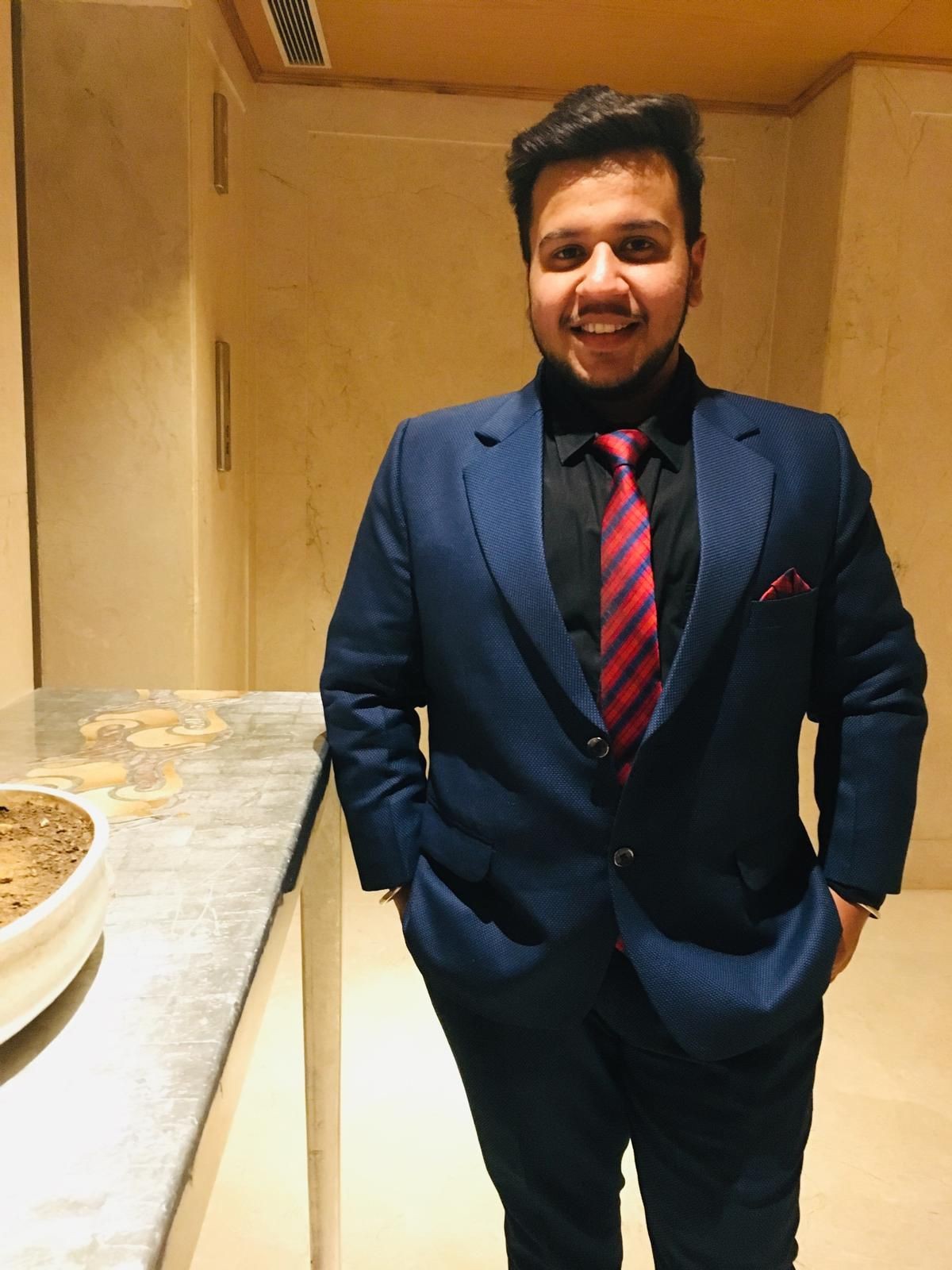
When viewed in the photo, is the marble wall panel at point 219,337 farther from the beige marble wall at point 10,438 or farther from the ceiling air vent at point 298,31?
the beige marble wall at point 10,438

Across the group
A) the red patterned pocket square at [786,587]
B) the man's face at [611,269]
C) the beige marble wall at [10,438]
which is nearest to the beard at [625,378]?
the man's face at [611,269]

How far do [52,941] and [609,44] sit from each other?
2269 mm

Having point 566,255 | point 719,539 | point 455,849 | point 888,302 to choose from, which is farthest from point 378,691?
point 888,302

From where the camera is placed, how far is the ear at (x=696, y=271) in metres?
1.00

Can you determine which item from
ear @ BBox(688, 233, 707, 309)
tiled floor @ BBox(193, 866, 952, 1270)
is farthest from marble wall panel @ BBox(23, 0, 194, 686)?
ear @ BBox(688, 233, 707, 309)

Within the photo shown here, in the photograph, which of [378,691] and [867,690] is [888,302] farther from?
[378,691]

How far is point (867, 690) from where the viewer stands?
1.00m

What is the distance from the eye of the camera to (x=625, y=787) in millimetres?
921

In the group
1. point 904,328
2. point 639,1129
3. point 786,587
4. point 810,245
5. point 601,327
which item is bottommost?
point 639,1129

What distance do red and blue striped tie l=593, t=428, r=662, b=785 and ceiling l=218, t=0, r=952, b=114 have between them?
154cm

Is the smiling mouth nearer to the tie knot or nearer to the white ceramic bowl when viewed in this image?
the tie knot

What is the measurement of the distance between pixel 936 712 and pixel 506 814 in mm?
2045

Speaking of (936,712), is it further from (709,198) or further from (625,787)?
(625,787)

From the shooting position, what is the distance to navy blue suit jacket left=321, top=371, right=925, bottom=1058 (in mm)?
931
